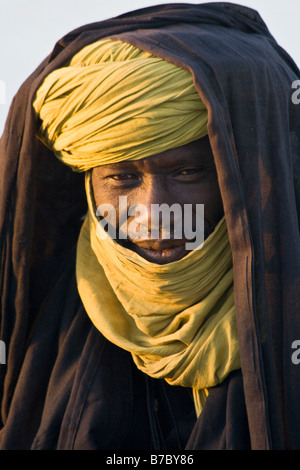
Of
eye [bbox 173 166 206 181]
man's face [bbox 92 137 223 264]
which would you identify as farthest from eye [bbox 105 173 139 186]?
eye [bbox 173 166 206 181]

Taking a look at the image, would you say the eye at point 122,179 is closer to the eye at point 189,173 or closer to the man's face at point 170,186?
the man's face at point 170,186

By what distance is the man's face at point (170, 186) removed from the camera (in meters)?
3.16

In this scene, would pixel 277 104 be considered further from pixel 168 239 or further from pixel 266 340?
pixel 266 340

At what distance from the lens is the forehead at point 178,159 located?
3.14 m

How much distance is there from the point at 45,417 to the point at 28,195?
0.69 metres

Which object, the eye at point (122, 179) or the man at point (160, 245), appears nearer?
the man at point (160, 245)

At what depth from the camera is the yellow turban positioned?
308 cm

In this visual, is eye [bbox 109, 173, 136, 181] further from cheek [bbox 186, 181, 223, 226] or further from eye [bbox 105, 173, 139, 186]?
cheek [bbox 186, 181, 223, 226]

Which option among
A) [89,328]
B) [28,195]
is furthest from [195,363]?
[28,195]

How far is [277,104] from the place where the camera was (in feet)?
10.4

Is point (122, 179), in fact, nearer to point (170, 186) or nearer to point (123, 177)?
point (123, 177)

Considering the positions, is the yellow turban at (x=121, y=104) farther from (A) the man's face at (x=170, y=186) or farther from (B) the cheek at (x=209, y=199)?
(B) the cheek at (x=209, y=199)

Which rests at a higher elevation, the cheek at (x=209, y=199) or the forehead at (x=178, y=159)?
the forehead at (x=178, y=159)

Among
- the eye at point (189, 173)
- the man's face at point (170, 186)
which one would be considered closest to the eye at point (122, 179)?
the man's face at point (170, 186)
